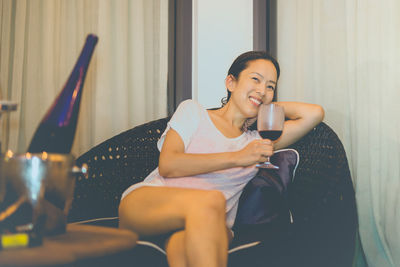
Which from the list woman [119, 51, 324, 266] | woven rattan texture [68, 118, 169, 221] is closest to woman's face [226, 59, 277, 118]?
woman [119, 51, 324, 266]

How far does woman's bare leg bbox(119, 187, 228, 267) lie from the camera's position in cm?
113

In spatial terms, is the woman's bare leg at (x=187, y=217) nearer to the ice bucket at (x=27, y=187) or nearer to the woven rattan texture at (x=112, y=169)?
the woven rattan texture at (x=112, y=169)

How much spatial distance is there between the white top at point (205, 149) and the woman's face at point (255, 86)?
0.14 meters

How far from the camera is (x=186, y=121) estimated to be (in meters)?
1.68

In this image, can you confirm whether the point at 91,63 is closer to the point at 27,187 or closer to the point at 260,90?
the point at 260,90

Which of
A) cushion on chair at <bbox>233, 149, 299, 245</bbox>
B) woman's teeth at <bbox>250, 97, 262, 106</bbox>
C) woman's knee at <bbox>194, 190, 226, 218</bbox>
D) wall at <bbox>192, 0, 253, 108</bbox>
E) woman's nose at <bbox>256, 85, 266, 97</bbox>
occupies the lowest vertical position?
cushion on chair at <bbox>233, 149, 299, 245</bbox>

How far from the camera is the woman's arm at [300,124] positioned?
5.88 ft

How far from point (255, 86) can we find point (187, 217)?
76 centimetres

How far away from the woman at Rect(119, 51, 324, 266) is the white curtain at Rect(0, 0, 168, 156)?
0.62m

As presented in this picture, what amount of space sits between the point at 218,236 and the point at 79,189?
2.65ft

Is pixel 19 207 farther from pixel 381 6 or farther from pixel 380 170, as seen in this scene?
pixel 381 6

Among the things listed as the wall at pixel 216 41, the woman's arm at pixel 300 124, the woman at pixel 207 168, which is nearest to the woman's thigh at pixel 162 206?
the woman at pixel 207 168

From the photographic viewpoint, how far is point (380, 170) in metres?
2.00

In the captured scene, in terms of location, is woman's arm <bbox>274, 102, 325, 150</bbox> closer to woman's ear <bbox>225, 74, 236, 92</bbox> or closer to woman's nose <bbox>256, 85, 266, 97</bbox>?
woman's nose <bbox>256, 85, 266, 97</bbox>
